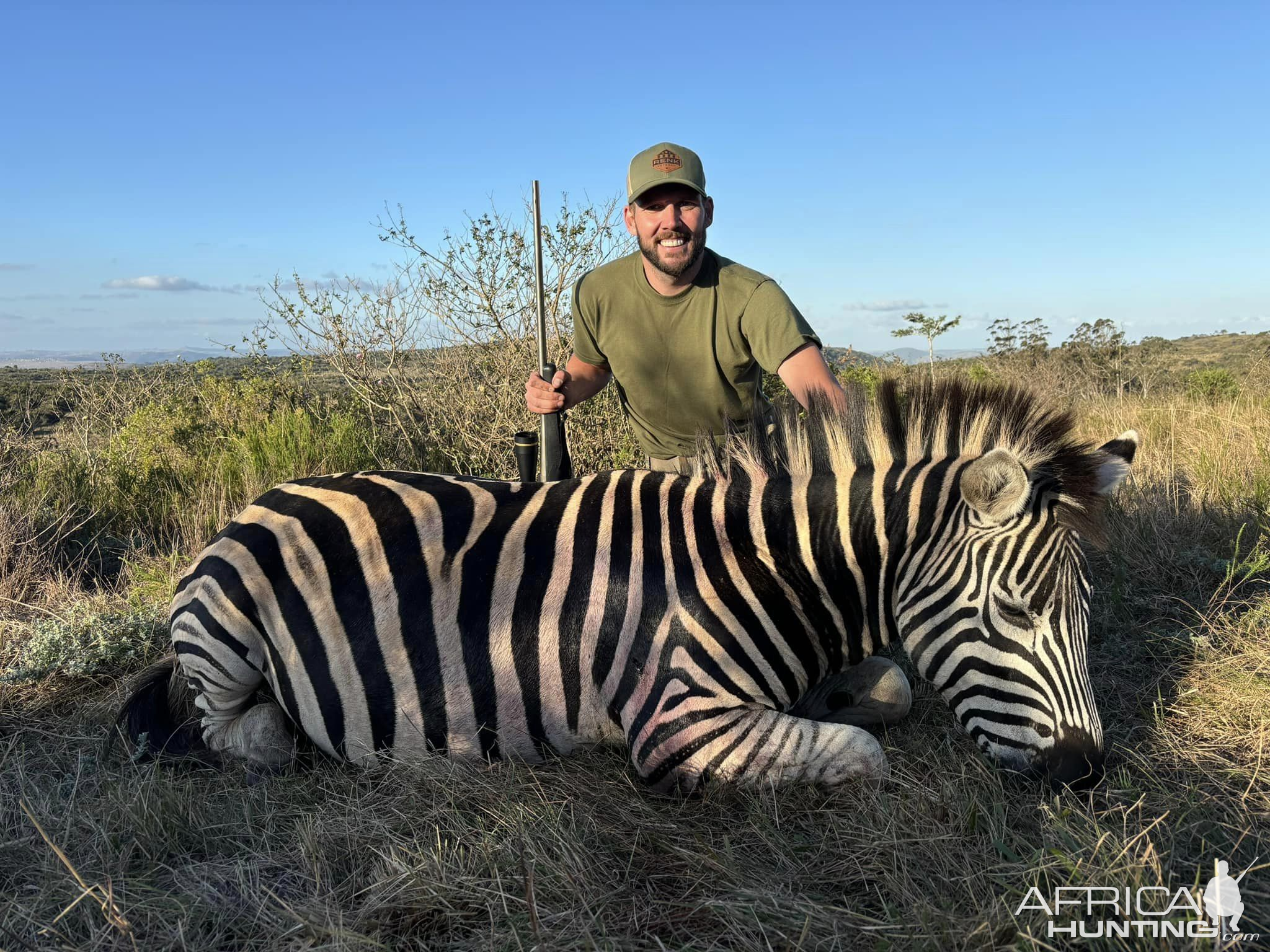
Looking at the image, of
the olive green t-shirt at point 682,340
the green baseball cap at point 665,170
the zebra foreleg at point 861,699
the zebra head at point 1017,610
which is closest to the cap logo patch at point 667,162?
the green baseball cap at point 665,170

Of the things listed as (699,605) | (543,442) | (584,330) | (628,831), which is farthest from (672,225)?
(628,831)

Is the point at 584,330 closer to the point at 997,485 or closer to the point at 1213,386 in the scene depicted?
the point at 997,485

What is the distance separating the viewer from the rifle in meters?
4.24

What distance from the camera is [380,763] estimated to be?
9.32 ft

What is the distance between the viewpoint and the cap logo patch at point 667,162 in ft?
13.9

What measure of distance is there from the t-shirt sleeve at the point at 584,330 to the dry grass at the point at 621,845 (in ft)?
8.92

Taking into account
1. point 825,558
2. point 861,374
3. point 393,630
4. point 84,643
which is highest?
point 861,374

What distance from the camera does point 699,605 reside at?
264cm

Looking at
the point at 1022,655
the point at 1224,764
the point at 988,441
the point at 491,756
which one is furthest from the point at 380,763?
the point at 1224,764

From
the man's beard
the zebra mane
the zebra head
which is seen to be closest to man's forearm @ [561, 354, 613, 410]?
the man's beard

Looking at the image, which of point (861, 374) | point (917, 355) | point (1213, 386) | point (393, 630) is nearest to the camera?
point (393, 630)

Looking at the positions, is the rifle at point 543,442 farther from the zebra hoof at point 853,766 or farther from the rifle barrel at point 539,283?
the zebra hoof at point 853,766

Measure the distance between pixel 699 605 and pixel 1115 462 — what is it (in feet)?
4.60

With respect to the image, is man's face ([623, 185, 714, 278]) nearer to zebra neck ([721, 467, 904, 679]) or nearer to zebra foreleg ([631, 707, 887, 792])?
zebra neck ([721, 467, 904, 679])
